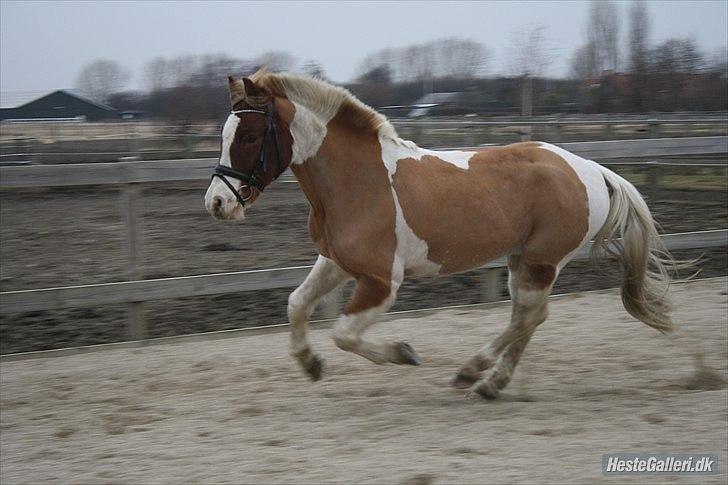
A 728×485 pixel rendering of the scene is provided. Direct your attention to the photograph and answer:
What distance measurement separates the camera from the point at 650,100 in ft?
42.2

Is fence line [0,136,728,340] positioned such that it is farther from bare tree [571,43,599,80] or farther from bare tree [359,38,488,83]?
bare tree [571,43,599,80]

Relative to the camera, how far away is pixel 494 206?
4.39 metres

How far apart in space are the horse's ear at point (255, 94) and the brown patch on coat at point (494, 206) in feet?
2.63

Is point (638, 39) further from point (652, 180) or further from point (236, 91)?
point (236, 91)

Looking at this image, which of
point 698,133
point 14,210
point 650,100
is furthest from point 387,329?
point 698,133

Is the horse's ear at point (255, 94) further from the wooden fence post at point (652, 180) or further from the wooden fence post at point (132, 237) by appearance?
the wooden fence post at point (652, 180)

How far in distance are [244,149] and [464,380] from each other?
1808 mm

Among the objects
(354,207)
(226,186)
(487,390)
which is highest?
(226,186)

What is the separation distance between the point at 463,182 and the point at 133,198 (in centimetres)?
269

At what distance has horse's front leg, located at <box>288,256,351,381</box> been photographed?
4.39 m

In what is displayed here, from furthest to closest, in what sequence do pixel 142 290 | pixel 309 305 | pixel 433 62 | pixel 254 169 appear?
1. pixel 433 62
2. pixel 142 290
3. pixel 309 305
4. pixel 254 169

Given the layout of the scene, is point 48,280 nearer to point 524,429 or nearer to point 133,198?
point 133,198

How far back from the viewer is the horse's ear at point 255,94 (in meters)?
3.96

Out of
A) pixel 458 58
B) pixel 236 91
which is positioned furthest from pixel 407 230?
pixel 458 58
